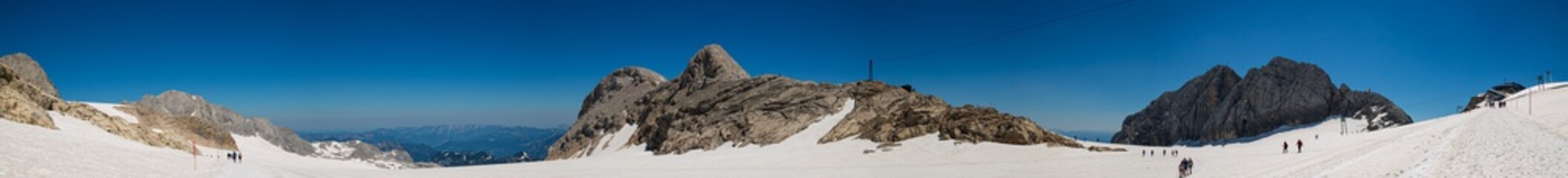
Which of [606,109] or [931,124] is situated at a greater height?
[606,109]

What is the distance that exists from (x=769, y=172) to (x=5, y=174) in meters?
29.0

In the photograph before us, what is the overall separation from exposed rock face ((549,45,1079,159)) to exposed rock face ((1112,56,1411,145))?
67.4 m

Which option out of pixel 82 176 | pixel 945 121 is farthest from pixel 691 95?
pixel 82 176

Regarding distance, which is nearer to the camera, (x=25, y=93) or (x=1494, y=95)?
(x=25, y=93)

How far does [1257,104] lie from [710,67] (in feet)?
254

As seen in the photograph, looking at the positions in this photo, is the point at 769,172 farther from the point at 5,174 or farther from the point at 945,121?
the point at 5,174

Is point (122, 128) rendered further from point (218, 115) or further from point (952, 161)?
point (218, 115)

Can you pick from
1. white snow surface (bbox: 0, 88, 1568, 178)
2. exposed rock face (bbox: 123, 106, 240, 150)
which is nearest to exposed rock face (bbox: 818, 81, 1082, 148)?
white snow surface (bbox: 0, 88, 1568, 178)

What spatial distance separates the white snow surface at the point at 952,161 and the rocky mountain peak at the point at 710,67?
4656cm

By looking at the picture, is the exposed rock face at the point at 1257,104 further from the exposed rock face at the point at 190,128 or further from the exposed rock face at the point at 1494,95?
the exposed rock face at the point at 190,128

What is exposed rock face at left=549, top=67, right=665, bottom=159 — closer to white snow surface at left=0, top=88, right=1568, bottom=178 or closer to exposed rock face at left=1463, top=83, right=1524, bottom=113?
white snow surface at left=0, top=88, right=1568, bottom=178

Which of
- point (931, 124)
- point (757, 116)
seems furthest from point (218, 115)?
point (931, 124)

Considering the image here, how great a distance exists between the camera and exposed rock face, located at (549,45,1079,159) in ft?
194

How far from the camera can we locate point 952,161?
47938mm
